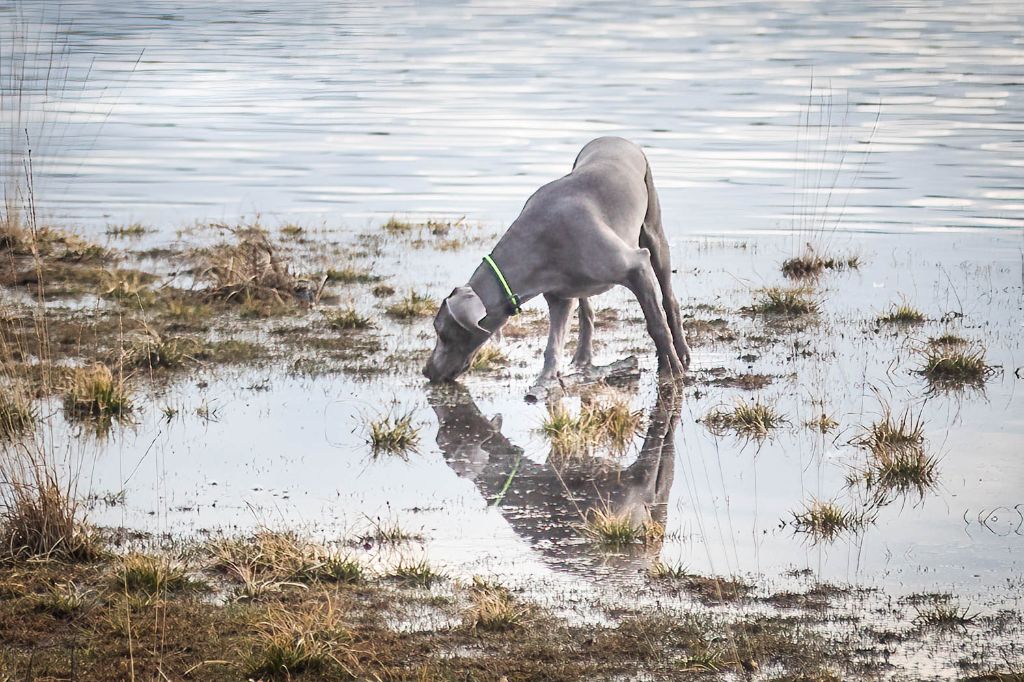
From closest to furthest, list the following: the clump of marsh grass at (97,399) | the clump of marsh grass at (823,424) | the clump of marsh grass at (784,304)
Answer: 1. the clump of marsh grass at (823,424)
2. the clump of marsh grass at (97,399)
3. the clump of marsh grass at (784,304)

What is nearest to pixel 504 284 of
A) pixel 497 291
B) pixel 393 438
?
pixel 497 291

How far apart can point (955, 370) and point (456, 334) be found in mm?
3948

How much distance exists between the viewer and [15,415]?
957 centimetres

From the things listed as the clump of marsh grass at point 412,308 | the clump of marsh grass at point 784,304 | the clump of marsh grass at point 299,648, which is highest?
the clump of marsh grass at point 784,304

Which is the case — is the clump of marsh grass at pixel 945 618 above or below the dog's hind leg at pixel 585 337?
below

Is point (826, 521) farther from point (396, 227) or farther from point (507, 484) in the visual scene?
point (396, 227)

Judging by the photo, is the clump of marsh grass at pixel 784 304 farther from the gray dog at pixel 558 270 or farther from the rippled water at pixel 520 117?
the rippled water at pixel 520 117

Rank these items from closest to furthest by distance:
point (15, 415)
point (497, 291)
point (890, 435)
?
point (890, 435), point (15, 415), point (497, 291)

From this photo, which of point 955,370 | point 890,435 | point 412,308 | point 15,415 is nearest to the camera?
point 890,435

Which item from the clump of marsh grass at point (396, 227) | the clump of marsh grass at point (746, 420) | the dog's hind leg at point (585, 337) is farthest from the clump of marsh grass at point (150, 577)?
the clump of marsh grass at point (396, 227)

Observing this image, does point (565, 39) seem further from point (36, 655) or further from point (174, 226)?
point (36, 655)

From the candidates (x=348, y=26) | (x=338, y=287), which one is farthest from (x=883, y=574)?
(x=348, y=26)

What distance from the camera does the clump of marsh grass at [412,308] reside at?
45.3 ft

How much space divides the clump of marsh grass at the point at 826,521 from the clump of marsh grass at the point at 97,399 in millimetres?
5100
